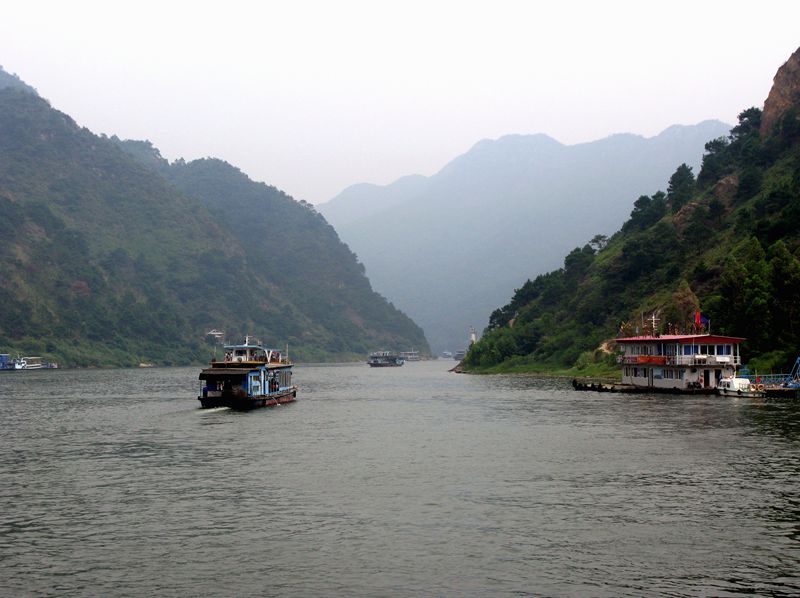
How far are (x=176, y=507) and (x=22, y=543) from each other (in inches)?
313

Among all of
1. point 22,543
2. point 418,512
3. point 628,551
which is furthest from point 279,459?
point 628,551

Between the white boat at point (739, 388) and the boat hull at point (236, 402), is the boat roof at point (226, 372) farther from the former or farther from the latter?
the white boat at point (739, 388)

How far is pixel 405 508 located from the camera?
40250 millimetres

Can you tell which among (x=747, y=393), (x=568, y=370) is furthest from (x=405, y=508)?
(x=568, y=370)

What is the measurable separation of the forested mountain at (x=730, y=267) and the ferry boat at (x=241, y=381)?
64.4m

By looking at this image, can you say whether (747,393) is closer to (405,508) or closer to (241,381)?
(241,381)

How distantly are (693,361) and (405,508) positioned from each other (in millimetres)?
81914

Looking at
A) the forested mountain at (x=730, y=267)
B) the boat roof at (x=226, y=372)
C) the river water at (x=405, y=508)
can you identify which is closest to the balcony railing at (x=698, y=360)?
the forested mountain at (x=730, y=267)

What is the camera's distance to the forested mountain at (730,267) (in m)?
120

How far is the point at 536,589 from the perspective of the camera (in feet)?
91.8

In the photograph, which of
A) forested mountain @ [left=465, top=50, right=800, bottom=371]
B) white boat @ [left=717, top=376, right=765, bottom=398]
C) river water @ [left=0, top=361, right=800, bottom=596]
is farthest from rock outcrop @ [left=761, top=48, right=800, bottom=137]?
river water @ [left=0, top=361, right=800, bottom=596]

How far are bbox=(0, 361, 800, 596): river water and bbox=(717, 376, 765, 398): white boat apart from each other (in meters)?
25.5

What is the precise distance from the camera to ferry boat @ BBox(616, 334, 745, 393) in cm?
11175

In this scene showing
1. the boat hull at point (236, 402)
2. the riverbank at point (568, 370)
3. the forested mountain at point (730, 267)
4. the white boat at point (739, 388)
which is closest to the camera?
the boat hull at point (236, 402)
